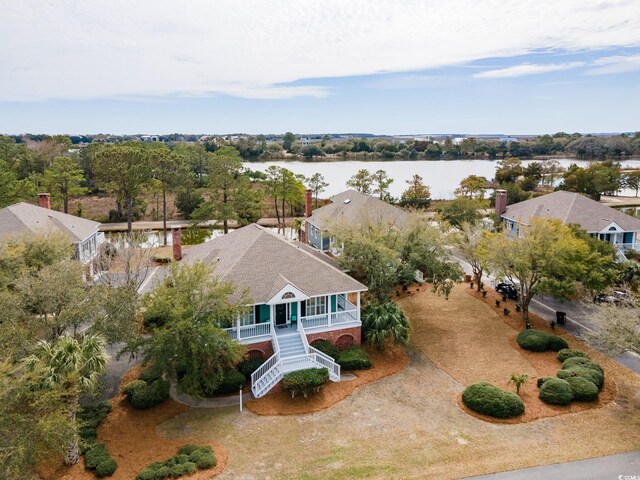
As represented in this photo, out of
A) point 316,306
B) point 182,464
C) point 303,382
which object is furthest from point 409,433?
point 316,306

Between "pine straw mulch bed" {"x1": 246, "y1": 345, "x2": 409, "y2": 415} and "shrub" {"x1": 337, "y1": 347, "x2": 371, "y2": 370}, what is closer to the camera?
"pine straw mulch bed" {"x1": 246, "y1": 345, "x2": 409, "y2": 415}

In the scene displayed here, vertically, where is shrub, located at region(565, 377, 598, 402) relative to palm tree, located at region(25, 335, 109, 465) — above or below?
below

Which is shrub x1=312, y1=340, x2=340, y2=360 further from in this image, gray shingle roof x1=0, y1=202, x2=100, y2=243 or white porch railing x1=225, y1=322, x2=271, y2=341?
gray shingle roof x1=0, y1=202, x2=100, y2=243

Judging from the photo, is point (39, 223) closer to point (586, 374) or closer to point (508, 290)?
point (508, 290)

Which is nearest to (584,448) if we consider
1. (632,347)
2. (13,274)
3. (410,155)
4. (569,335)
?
(632,347)

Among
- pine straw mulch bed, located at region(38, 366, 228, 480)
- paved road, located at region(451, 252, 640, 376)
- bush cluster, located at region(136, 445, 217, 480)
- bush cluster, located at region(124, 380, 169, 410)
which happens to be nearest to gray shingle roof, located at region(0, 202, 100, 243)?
bush cluster, located at region(124, 380, 169, 410)

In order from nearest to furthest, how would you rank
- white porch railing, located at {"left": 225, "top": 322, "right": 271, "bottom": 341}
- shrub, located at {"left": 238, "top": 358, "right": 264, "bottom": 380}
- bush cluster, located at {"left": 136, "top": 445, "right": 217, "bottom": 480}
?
1. bush cluster, located at {"left": 136, "top": 445, "right": 217, "bottom": 480}
2. shrub, located at {"left": 238, "top": 358, "right": 264, "bottom": 380}
3. white porch railing, located at {"left": 225, "top": 322, "right": 271, "bottom": 341}

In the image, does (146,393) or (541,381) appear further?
(541,381)
